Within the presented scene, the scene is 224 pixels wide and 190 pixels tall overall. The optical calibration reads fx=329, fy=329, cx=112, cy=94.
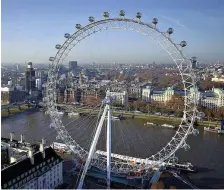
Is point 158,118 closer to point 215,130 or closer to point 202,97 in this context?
point 215,130

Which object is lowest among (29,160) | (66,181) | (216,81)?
(66,181)

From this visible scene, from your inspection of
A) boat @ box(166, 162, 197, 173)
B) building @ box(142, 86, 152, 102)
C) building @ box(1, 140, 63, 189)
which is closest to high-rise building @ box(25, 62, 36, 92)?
building @ box(142, 86, 152, 102)

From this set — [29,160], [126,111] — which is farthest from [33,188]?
[126,111]

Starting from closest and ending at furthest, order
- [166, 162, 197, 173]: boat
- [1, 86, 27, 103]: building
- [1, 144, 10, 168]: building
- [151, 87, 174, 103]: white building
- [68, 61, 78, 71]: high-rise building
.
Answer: [1, 144, 10, 168]: building < [166, 162, 197, 173]: boat < [151, 87, 174, 103]: white building < [1, 86, 27, 103]: building < [68, 61, 78, 71]: high-rise building

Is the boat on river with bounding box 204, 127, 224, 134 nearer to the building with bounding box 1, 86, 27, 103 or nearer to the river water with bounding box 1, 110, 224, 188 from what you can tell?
the river water with bounding box 1, 110, 224, 188

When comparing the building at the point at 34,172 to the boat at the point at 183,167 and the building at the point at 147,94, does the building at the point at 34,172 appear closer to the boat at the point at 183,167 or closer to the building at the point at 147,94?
the boat at the point at 183,167

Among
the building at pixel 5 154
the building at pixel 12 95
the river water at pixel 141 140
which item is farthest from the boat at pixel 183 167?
the building at pixel 12 95

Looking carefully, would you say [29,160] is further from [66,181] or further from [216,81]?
[216,81]
